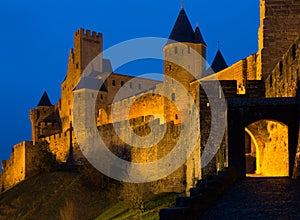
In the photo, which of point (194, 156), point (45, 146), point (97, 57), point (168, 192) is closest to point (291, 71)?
point (194, 156)

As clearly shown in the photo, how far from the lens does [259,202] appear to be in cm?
1069

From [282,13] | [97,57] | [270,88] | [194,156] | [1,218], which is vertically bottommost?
[1,218]

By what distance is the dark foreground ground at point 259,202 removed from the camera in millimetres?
9805

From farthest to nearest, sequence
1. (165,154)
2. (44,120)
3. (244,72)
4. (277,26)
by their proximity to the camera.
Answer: (44,120) < (165,154) < (244,72) < (277,26)

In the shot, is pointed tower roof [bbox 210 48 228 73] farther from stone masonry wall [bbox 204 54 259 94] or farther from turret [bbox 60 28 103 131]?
turret [bbox 60 28 103 131]

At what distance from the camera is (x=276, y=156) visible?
58.5 feet

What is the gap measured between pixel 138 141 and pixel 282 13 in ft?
43.9

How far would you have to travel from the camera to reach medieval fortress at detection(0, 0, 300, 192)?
18078 mm

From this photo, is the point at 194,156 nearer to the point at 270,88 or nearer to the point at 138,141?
the point at 270,88

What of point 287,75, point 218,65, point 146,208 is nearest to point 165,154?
point 146,208

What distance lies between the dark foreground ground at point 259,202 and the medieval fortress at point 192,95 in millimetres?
2525

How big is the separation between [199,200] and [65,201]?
2400 cm

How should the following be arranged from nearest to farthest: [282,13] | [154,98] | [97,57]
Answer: [282,13] → [154,98] → [97,57]

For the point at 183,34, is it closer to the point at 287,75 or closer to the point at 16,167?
the point at 287,75
